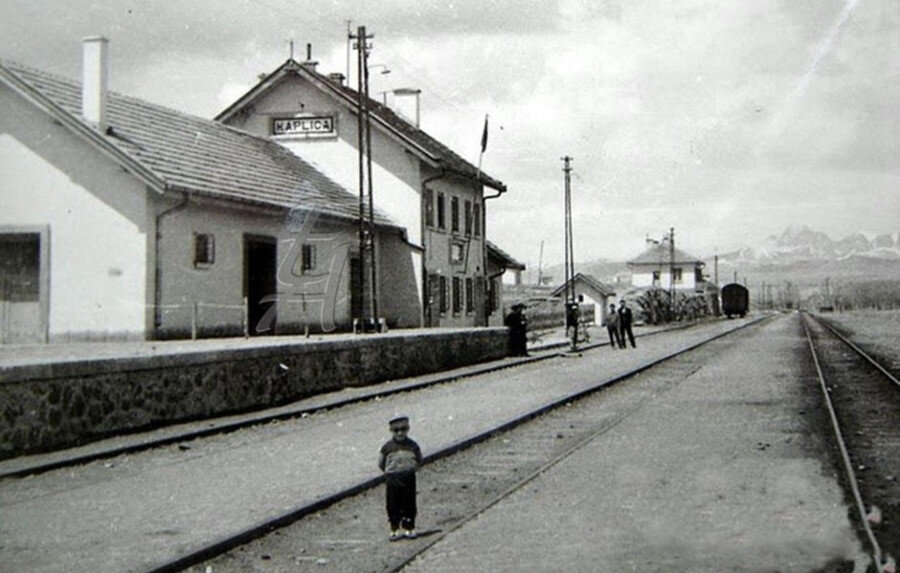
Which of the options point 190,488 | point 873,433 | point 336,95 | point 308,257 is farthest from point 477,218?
point 190,488

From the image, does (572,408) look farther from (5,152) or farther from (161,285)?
(5,152)

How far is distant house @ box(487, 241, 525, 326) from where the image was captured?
152 feet

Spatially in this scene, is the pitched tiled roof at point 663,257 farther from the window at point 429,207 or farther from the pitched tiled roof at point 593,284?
the window at point 429,207

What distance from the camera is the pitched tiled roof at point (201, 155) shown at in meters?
22.2

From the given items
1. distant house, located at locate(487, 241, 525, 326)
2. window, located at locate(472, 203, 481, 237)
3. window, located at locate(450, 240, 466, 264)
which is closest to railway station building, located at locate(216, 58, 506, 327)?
window, located at locate(450, 240, 466, 264)

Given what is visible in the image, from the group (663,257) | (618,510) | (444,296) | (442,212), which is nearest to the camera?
(618,510)

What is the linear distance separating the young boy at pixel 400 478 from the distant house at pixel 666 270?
119 m

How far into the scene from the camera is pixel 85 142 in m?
21.5

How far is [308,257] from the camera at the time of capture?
93.7 ft

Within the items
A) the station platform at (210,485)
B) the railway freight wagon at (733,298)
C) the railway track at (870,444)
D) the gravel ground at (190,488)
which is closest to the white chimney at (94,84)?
the station platform at (210,485)

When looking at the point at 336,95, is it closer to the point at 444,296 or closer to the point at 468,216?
the point at 444,296

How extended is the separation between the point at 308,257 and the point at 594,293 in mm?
51598

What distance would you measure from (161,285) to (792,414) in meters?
13.0

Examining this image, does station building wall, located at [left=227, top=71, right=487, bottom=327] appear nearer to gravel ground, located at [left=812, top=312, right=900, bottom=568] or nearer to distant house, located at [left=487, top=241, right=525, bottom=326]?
distant house, located at [left=487, top=241, right=525, bottom=326]
